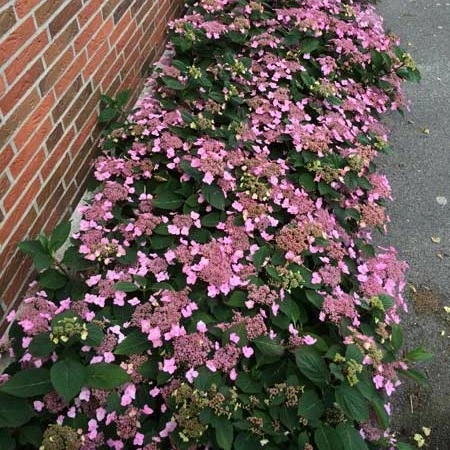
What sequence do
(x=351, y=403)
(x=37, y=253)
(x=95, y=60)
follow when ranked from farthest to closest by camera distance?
(x=95, y=60), (x=37, y=253), (x=351, y=403)

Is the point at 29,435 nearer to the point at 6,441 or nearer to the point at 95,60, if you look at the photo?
the point at 6,441

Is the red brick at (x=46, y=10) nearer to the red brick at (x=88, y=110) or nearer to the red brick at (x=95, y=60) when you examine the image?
the red brick at (x=95, y=60)

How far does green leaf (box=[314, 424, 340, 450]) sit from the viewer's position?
5.87 ft

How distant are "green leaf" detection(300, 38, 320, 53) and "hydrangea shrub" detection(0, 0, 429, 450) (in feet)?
0.77

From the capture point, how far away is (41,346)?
180cm

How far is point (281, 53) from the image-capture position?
3.48m

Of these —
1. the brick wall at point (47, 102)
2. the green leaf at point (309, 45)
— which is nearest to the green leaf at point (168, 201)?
the brick wall at point (47, 102)

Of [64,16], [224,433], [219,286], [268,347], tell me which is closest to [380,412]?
[268,347]

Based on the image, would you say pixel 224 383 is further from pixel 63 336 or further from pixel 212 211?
pixel 212 211

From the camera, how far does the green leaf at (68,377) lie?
66.0 inches

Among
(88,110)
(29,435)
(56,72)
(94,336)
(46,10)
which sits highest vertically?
(46,10)

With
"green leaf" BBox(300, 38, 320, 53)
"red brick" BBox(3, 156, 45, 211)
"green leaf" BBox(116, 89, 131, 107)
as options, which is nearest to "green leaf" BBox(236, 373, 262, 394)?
"red brick" BBox(3, 156, 45, 211)

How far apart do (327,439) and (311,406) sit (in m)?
0.11

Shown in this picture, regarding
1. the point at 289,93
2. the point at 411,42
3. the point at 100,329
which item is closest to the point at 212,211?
the point at 100,329
